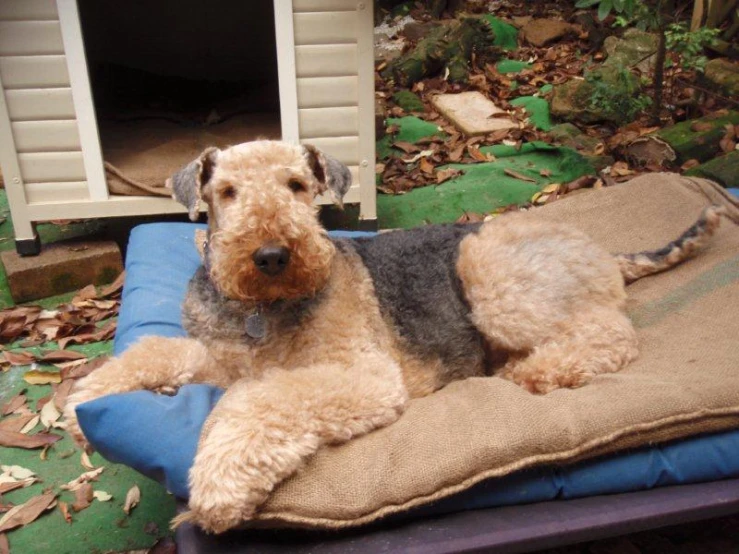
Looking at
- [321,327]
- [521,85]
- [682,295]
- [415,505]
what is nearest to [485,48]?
[521,85]

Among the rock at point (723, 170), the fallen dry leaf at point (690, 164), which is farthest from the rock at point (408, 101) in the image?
the rock at point (723, 170)

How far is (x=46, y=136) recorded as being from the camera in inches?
169

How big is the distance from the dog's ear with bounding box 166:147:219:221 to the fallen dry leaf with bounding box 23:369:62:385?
145cm

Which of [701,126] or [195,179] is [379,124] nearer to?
[701,126]

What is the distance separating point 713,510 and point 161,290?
2355mm

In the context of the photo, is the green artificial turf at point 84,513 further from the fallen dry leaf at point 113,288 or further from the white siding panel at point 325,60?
the white siding panel at point 325,60

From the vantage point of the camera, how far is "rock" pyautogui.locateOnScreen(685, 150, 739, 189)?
14.9ft

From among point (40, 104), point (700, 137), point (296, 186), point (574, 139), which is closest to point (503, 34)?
point (574, 139)

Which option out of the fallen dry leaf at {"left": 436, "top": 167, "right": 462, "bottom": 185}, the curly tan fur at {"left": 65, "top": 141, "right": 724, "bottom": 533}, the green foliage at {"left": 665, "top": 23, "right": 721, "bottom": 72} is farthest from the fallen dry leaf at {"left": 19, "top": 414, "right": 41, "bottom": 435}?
the green foliage at {"left": 665, "top": 23, "right": 721, "bottom": 72}

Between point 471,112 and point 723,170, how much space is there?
254cm

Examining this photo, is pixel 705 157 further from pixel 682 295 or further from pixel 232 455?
pixel 232 455

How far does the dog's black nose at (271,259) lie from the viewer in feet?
6.97

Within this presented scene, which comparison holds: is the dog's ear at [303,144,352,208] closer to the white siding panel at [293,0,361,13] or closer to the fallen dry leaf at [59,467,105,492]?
the fallen dry leaf at [59,467,105,492]

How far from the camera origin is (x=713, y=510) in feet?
6.88
